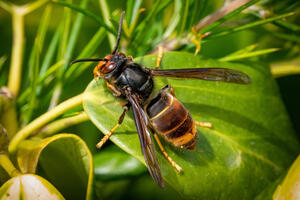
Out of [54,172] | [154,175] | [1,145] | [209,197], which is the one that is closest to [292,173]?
[209,197]

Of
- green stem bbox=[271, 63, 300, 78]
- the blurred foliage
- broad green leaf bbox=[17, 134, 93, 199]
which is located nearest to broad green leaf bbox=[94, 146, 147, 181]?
the blurred foliage

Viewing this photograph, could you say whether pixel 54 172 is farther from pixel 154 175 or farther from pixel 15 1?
pixel 15 1

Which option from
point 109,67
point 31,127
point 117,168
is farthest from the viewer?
point 117,168

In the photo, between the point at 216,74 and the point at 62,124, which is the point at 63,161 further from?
the point at 216,74

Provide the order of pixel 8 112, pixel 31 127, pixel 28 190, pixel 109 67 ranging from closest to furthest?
pixel 28 190 → pixel 31 127 → pixel 8 112 → pixel 109 67

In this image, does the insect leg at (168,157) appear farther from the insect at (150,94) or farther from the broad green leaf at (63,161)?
the broad green leaf at (63,161)

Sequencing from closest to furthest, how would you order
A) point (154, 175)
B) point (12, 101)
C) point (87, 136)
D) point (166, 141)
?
point (154, 175) → point (12, 101) → point (166, 141) → point (87, 136)

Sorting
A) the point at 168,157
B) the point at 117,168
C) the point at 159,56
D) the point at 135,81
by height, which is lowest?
the point at 117,168

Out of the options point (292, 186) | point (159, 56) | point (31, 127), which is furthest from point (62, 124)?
point (292, 186)
